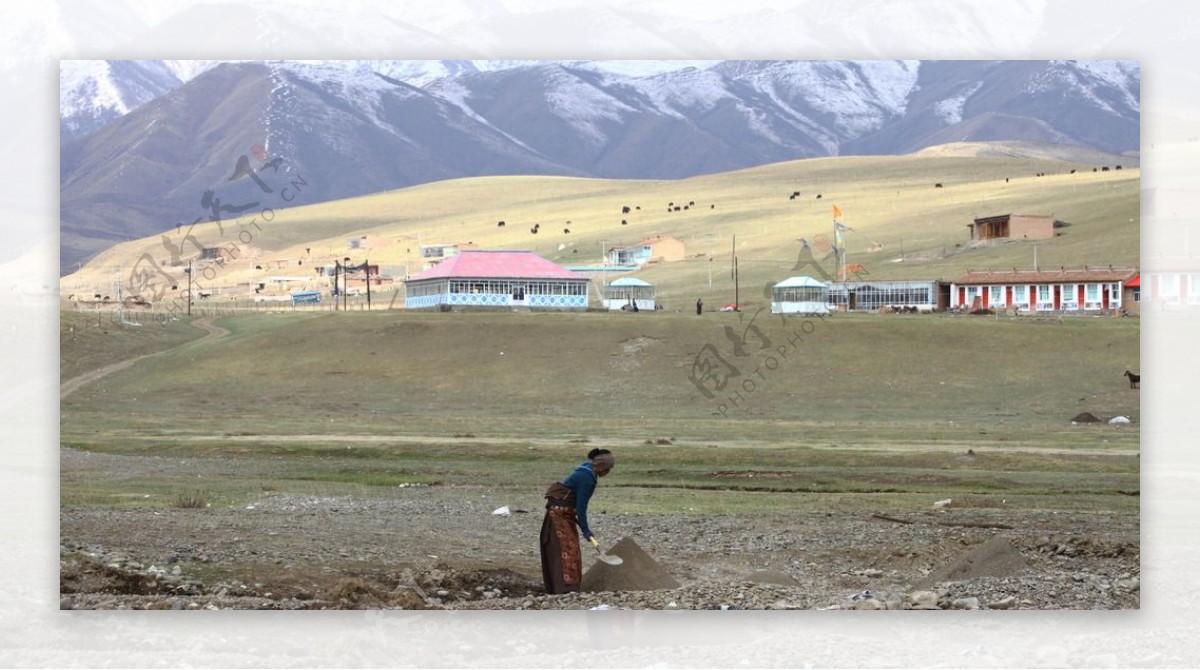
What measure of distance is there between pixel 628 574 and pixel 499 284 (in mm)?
90751

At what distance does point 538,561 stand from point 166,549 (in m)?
5.32

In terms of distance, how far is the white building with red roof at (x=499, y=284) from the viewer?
360ft

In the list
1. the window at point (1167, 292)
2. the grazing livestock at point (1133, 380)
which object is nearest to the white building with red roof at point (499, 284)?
the grazing livestock at point (1133, 380)

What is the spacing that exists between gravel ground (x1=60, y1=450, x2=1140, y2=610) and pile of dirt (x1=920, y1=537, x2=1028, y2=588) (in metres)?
0.03

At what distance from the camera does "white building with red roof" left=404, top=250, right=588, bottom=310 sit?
110 meters

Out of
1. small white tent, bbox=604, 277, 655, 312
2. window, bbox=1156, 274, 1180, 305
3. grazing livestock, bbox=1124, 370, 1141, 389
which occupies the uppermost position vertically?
small white tent, bbox=604, 277, 655, 312

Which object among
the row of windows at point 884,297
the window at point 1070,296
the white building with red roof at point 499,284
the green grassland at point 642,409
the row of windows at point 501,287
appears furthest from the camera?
the row of windows at point 884,297

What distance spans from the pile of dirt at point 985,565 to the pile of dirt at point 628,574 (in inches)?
146

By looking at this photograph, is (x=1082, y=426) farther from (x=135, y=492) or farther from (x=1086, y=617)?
(x=1086, y=617)

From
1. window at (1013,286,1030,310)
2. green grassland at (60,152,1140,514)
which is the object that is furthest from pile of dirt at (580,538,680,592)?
window at (1013,286,1030,310)

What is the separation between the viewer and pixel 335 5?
21359 millimetres

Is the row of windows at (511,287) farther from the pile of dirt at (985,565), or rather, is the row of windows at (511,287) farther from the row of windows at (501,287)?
the pile of dirt at (985,565)

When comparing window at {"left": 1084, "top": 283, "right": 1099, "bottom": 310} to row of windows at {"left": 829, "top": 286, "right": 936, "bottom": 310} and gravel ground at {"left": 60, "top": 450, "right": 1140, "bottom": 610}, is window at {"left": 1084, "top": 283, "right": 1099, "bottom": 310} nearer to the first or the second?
row of windows at {"left": 829, "top": 286, "right": 936, "bottom": 310}

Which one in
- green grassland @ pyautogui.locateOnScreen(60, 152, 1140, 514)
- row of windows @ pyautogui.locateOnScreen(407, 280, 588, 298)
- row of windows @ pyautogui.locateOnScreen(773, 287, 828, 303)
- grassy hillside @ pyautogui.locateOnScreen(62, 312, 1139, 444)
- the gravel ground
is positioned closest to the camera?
the gravel ground
